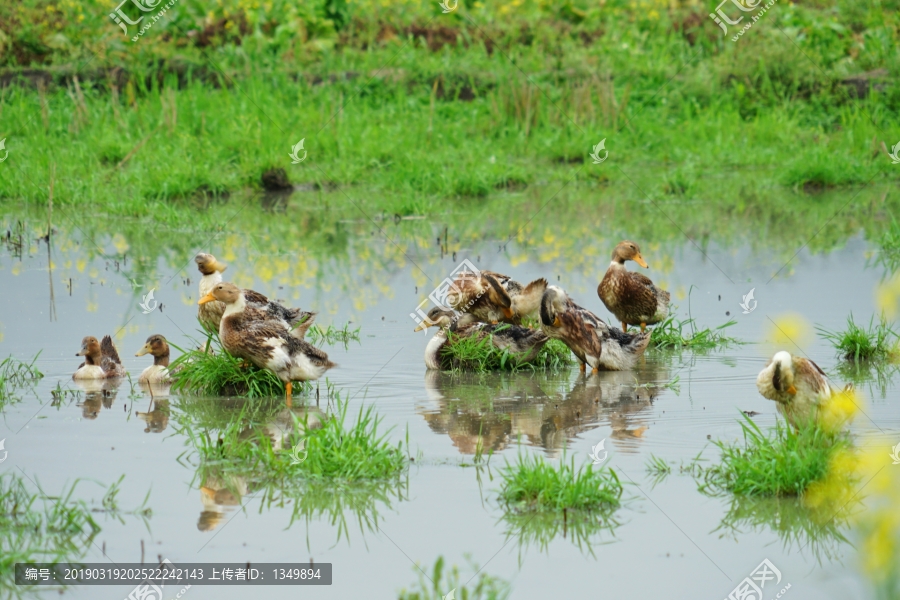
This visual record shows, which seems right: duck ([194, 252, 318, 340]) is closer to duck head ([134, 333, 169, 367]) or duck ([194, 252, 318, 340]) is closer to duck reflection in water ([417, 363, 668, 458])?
duck head ([134, 333, 169, 367])

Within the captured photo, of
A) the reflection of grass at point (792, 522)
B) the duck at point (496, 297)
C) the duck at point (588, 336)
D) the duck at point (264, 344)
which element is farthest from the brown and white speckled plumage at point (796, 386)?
the duck at point (496, 297)

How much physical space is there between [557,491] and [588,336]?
3.11 meters

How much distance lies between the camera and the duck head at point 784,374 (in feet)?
20.5

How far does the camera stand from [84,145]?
56.2 ft

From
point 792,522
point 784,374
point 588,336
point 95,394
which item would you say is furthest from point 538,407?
point 95,394

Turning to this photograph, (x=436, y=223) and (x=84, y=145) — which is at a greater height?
(x=84, y=145)

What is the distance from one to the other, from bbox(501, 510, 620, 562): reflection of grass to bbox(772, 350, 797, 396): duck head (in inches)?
51.0

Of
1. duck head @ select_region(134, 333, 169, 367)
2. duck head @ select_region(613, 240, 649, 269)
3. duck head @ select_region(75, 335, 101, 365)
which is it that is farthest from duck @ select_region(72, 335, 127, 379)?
duck head @ select_region(613, 240, 649, 269)

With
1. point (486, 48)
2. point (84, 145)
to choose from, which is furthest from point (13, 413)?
point (486, 48)

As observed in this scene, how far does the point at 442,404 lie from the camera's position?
7848 millimetres

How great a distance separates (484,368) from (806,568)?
4.03 metres

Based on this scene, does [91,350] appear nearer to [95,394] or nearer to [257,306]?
[95,394]

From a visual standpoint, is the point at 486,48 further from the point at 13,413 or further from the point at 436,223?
the point at 13,413

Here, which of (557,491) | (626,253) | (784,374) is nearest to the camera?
(557,491)
